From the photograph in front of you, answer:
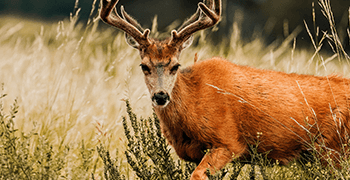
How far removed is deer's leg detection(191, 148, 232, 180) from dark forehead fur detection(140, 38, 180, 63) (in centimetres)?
96

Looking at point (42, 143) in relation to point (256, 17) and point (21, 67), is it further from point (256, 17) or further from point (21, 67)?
point (256, 17)

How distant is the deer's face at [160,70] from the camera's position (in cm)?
370

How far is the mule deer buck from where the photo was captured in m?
3.75

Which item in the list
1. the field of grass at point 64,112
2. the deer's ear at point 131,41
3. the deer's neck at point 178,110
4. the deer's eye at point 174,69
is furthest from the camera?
the deer's ear at point 131,41

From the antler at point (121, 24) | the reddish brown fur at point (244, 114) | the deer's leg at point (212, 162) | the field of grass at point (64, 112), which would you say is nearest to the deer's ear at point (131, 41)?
the antler at point (121, 24)

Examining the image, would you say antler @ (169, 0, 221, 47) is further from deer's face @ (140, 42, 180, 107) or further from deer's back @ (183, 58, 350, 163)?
deer's back @ (183, 58, 350, 163)

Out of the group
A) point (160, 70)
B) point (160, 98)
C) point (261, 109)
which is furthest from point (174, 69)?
point (261, 109)

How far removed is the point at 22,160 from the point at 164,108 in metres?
1.31

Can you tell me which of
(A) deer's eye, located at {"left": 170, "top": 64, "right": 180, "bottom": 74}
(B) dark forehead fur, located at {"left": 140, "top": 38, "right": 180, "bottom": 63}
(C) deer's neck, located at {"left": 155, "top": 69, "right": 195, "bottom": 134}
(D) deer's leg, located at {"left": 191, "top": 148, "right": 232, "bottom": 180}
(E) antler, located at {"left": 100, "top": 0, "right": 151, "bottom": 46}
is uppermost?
(E) antler, located at {"left": 100, "top": 0, "right": 151, "bottom": 46}

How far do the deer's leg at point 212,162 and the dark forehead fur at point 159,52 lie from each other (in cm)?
96

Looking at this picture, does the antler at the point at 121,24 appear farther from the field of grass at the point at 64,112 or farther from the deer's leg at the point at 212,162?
the deer's leg at the point at 212,162

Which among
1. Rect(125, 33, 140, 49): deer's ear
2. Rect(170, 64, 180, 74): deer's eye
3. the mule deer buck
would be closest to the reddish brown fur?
the mule deer buck

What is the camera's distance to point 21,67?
20.1 ft

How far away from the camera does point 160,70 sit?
3838 mm
